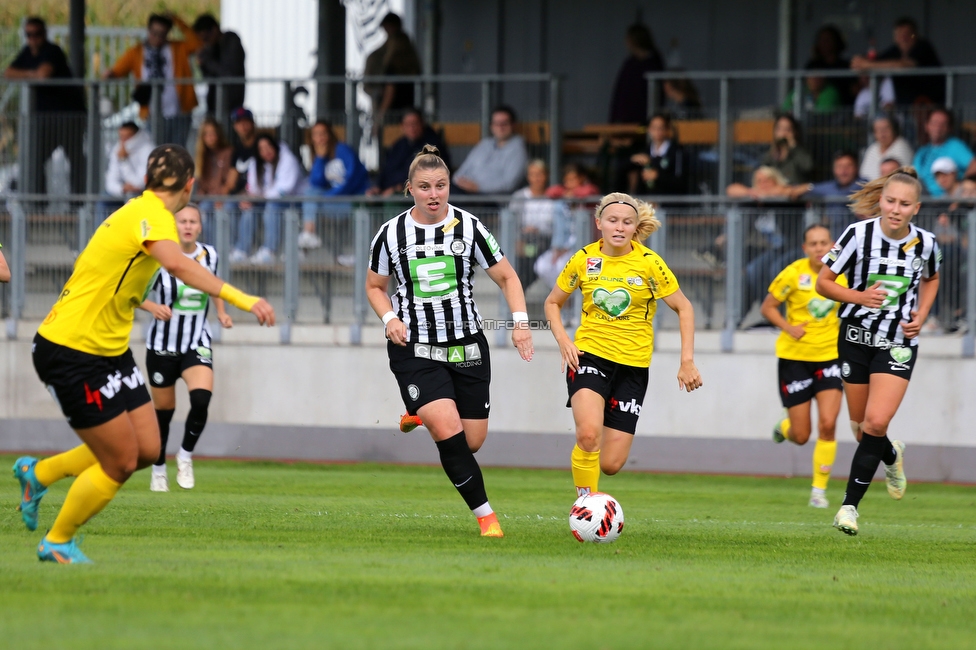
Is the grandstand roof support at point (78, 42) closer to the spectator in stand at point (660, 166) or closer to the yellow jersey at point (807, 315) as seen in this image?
the spectator in stand at point (660, 166)

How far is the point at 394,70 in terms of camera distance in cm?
1942

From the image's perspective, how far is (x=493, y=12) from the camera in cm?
2306

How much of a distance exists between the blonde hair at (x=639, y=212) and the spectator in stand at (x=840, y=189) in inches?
236

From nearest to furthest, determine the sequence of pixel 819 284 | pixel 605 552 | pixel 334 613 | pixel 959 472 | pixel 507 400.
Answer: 1. pixel 334 613
2. pixel 605 552
3. pixel 819 284
4. pixel 959 472
5. pixel 507 400

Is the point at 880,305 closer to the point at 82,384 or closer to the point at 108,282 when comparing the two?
the point at 108,282

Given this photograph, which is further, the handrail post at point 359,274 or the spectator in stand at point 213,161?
the spectator in stand at point 213,161

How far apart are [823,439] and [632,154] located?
19.7ft

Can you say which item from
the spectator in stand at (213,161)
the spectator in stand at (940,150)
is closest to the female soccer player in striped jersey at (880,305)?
the spectator in stand at (940,150)

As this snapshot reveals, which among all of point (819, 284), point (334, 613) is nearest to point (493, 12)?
point (819, 284)

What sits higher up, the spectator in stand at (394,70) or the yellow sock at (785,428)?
the spectator in stand at (394,70)

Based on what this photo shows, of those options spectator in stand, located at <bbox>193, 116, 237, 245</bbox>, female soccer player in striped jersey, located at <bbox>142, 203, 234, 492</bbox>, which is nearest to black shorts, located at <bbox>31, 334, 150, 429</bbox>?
female soccer player in striped jersey, located at <bbox>142, 203, 234, 492</bbox>

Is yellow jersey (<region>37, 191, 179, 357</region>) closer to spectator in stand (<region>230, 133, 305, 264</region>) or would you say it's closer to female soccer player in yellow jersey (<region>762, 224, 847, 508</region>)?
female soccer player in yellow jersey (<region>762, 224, 847, 508</region>)

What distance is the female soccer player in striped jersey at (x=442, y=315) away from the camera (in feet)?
27.7

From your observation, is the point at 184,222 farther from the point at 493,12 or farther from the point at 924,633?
the point at 493,12
